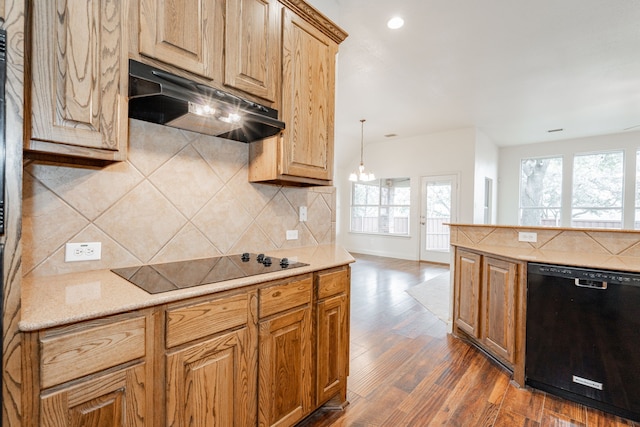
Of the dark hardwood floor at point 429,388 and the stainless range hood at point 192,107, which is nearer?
the stainless range hood at point 192,107

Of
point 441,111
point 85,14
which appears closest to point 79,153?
point 85,14

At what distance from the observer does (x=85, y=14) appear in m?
1.12

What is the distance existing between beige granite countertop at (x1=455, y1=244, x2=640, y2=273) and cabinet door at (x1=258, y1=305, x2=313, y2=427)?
1.62 metres

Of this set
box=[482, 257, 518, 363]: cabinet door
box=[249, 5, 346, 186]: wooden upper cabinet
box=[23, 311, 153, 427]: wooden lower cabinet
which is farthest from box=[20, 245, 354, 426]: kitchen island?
box=[482, 257, 518, 363]: cabinet door

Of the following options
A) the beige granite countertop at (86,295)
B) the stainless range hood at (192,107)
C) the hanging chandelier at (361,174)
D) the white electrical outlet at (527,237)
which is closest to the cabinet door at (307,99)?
the stainless range hood at (192,107)

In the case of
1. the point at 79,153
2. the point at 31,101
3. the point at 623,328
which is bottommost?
the point at 623,328

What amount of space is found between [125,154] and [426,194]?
6603mm

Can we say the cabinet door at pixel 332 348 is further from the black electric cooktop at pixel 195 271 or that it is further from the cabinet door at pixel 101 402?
the cabinet door at pixel 101 402

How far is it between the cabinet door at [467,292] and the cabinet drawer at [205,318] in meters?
2.08

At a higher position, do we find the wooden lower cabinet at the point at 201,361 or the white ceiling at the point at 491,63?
the white ceiling at the point at 491,63

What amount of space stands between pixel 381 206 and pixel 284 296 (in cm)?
662

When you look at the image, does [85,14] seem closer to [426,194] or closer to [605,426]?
[605,426]

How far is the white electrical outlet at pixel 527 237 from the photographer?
2.53 meters

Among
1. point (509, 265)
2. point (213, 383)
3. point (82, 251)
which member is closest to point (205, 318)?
point (213, 383)
